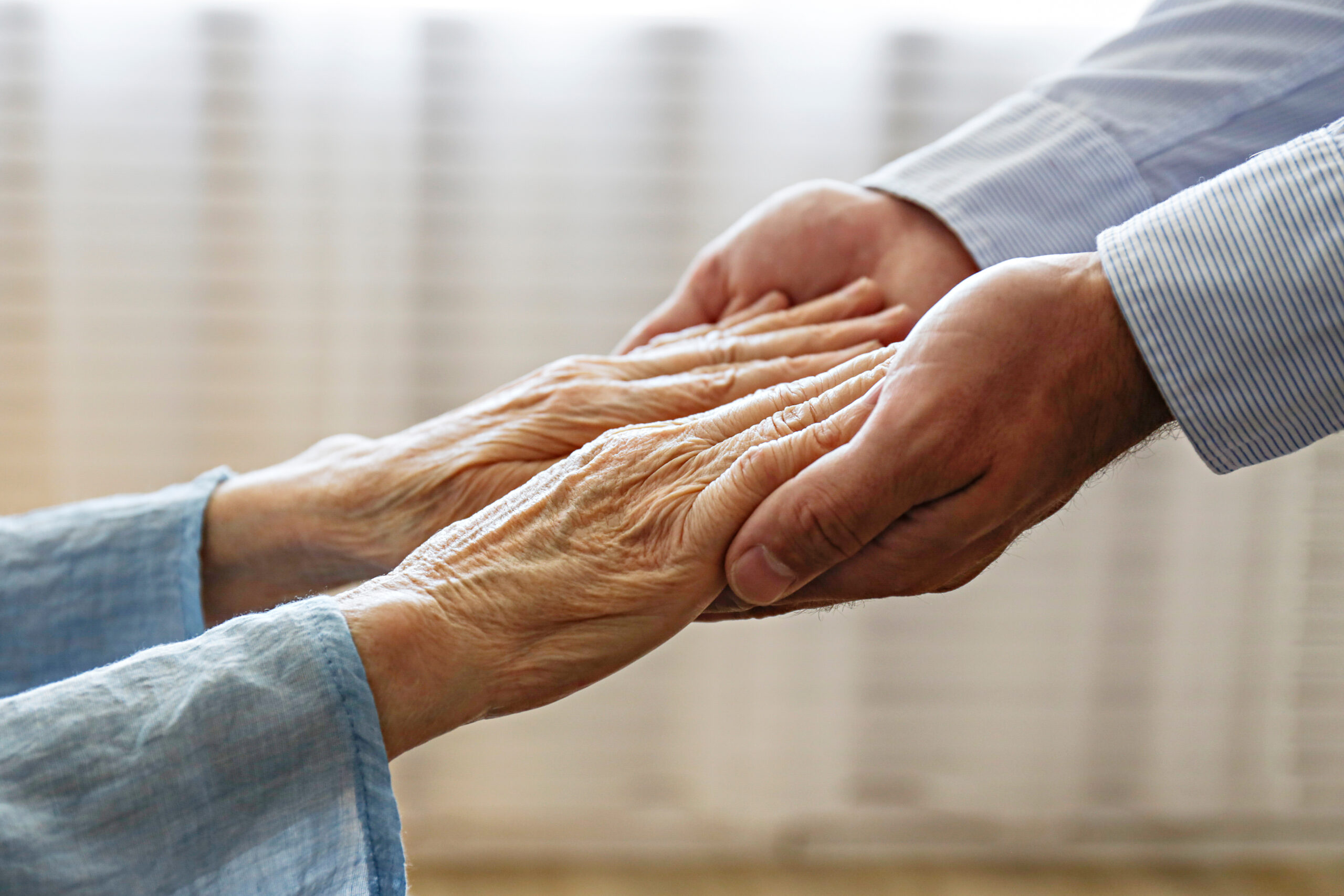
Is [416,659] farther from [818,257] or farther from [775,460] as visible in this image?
[818,257]

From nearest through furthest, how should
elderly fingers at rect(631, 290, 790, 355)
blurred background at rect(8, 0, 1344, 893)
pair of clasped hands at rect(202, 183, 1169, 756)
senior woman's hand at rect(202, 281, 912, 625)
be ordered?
pair of clasped hands at rect(202, 183, 1169, 756) < senior woman's hand at rect(202, 281, 912, 625) < elderly fingers at rect(631, 290, 790, 355) < blurred background at rect(8, 0, 1344, 893)

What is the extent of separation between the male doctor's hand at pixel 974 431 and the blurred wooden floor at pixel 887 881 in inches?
45.3

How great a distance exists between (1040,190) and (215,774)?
76cm

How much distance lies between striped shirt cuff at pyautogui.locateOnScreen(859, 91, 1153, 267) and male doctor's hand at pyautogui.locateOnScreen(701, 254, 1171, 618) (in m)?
0.29

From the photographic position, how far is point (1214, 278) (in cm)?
54

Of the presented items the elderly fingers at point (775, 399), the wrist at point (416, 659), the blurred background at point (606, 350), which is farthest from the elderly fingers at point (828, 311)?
the blurred background at point (606, 350)

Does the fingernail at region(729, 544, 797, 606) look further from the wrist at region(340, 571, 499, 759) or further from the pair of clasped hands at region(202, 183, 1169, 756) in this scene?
the wrist at region(340, 571, 499, 759)

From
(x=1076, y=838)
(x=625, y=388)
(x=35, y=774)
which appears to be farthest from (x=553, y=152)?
(x=1076, y=838)

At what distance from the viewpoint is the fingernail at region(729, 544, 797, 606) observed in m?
0.58

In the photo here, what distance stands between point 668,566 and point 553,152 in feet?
3.70

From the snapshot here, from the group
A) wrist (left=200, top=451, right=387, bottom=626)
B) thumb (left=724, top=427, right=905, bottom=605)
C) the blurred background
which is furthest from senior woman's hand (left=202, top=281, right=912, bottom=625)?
the blurred background

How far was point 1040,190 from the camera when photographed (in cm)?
85

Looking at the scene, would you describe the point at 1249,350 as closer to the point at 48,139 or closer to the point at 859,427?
the point at 859,427

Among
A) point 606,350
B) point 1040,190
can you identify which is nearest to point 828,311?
point 1040,190
